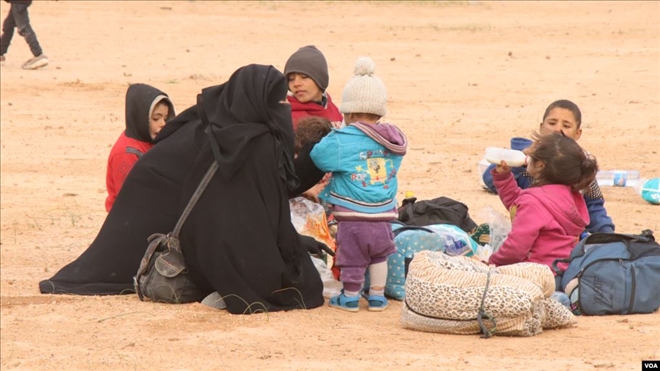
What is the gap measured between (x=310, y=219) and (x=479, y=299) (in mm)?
1530

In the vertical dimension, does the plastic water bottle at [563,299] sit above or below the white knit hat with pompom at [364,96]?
below

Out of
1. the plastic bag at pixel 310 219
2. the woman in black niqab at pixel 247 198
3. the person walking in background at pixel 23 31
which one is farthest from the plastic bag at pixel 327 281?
the person walking in background at pixel 23 31

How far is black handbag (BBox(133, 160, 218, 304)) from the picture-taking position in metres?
6.64

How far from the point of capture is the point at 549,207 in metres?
6.85

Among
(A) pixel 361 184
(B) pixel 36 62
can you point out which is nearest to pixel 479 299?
(A) pixel 361 184

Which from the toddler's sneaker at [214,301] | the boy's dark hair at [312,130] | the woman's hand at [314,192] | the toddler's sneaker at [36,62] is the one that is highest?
the toddler's sneaker at [36,62]

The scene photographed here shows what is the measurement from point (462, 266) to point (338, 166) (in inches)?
34.2

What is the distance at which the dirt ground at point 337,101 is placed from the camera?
5.94 meters

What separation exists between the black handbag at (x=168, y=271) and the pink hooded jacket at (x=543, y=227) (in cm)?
173

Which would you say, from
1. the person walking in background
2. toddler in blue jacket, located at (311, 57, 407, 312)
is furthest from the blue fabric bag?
the person walking in background

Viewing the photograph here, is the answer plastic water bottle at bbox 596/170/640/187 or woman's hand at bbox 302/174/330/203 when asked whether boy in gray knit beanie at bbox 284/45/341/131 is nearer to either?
woman's hand at bbox 302/174/330/203

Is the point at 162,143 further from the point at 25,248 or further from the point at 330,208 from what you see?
the point at 25,248

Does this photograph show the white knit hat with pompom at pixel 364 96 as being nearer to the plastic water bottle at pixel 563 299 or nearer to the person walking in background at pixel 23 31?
the plastic water bottle at pixel 563 299

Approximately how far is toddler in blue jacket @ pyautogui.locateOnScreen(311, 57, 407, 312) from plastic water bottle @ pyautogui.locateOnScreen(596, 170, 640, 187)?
178 inches
